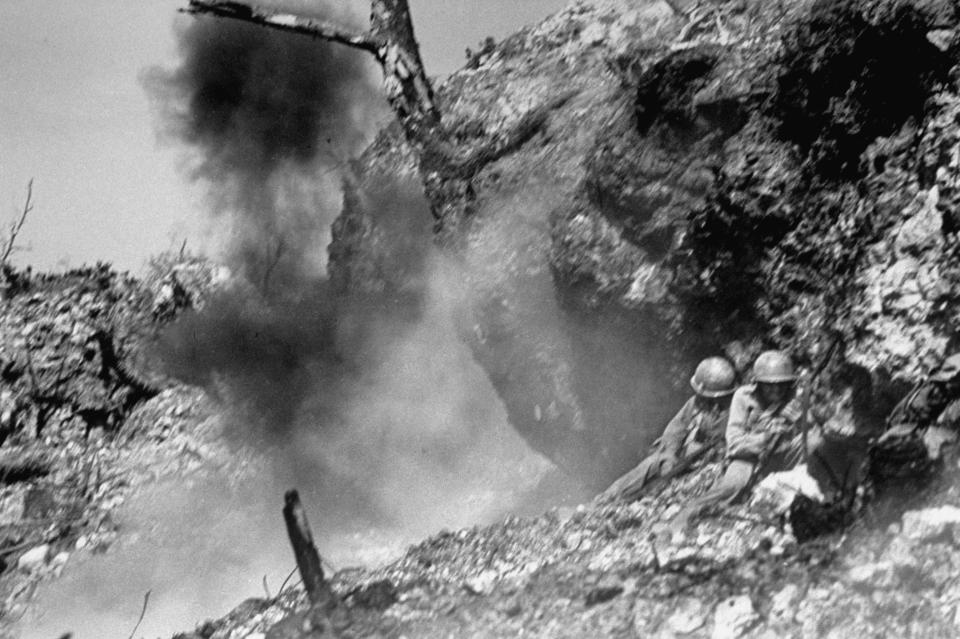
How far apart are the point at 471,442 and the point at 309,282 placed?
389 cm

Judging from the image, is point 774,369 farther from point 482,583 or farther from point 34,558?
point 34,558

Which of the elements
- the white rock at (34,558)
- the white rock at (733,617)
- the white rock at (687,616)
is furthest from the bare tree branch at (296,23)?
the white rock at (733,617)

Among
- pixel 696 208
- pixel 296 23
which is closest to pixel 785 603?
pixel 696 208

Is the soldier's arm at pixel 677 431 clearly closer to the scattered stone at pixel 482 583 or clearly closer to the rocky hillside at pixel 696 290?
the rocky hillside at pixel 696 290

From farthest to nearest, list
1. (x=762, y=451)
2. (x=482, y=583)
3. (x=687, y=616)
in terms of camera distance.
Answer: (x=762, y=451) → (x=482, y=583) → (x=687, y=616)

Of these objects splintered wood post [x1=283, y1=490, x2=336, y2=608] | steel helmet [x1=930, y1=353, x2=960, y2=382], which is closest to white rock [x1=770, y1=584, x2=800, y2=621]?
steel helmet [x1=930, y1=353, x2=960, y2=382]

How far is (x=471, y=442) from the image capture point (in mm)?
11672

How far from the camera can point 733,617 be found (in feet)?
18.8

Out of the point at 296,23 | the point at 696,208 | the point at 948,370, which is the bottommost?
the point at 948,370

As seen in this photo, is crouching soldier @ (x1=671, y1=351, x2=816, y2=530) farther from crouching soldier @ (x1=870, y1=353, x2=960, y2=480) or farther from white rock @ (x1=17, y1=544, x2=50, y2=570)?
white rock @ (x1=17, y1=544, x2=50, y2=570)

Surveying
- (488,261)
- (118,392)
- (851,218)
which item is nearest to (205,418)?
(118,392)

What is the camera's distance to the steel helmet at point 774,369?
761cm

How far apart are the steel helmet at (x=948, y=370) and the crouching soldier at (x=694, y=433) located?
7.18 feet

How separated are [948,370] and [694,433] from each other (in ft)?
8.61
